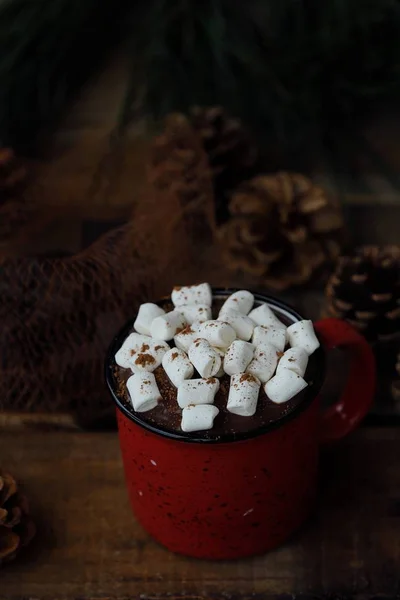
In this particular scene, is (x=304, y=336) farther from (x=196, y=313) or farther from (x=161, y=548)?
(x=161, y=548)

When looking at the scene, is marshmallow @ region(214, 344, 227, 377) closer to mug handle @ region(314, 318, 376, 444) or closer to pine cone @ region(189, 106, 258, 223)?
mug handle @ region(314, 318, 376, 444)

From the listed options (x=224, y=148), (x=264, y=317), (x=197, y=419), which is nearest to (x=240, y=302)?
(x=264, y=317)

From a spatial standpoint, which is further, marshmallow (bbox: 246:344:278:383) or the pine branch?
the pine branch

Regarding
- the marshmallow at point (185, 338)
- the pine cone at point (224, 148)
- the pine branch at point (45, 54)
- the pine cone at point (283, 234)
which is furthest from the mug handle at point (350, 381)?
the pine branch at point (45, 54)

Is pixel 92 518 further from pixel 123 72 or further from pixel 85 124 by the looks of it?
pixel 123 72

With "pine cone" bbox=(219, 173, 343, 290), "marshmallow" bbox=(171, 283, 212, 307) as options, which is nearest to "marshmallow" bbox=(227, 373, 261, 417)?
"marshmallow" bbox=(171, 283, 212, 307)
